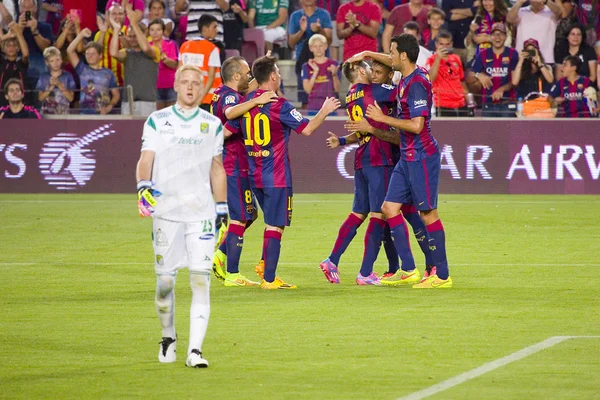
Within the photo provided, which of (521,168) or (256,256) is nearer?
(256,256)

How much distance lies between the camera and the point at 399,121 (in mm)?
10453

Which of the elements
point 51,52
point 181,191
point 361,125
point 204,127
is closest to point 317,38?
point 51,52

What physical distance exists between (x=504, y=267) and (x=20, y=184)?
11.4 meters

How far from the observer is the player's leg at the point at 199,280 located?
714cm

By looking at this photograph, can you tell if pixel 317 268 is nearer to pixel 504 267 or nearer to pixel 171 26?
pixel 504 267

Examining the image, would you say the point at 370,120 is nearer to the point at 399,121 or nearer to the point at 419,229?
the point at 399,121

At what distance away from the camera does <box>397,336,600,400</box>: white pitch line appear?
21.3 feet

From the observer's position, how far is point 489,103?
19984 millimetres

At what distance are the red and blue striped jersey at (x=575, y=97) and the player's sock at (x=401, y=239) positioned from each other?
9638mm

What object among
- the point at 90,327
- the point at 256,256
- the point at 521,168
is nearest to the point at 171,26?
the point at 521,168

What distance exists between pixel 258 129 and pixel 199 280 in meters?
3.71

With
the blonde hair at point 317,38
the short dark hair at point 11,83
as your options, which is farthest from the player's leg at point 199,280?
the short dark hair at point 11,83

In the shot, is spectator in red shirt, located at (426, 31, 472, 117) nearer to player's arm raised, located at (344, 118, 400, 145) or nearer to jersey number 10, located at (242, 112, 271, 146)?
player's arm raised, located at (344, 118, 400, 145)

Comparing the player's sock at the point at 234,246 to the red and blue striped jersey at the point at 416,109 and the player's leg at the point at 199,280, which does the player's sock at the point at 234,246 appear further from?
the player's leg at the point at 199,280
